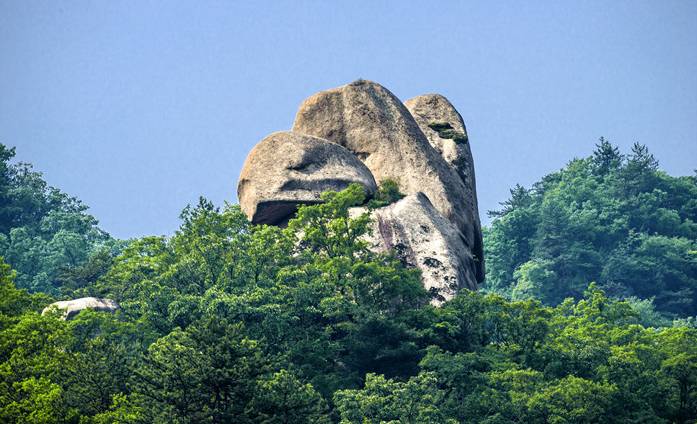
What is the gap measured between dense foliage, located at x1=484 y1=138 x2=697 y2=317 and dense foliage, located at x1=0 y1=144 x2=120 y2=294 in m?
29.8

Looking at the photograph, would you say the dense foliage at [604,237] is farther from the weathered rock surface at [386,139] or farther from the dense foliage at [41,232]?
the weathered rock surface at [386,139]

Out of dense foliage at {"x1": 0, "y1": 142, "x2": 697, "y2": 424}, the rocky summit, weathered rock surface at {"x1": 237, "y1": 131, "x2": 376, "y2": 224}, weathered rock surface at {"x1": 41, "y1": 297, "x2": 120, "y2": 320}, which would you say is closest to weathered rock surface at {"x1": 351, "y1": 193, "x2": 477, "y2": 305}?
the rocky summit

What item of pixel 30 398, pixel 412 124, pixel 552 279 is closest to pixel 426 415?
pixel 30 398

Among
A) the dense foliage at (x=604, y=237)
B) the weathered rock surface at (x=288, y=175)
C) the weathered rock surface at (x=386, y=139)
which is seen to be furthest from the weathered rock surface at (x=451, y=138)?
the dense foliage at (x=604, y=237)

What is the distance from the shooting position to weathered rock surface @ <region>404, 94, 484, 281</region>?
6569cm

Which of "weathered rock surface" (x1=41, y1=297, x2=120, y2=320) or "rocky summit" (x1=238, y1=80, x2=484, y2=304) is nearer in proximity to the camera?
"weathered rock surface" (x1=41, y1=297, x2=120, y2=320)

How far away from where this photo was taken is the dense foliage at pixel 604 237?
106438mm

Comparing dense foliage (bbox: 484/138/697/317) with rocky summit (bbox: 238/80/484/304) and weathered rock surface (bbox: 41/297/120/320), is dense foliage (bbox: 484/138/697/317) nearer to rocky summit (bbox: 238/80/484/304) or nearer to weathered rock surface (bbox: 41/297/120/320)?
rocky summit (bbox: 238/80/484/304)

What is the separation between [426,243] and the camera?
59.1 metres

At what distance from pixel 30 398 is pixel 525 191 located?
8288cm

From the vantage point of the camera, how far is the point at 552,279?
349ft

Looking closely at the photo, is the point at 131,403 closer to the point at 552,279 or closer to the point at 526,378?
the point at 526,378

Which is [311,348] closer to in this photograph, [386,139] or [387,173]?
[387,173]

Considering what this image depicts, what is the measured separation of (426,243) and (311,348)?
9125mm
